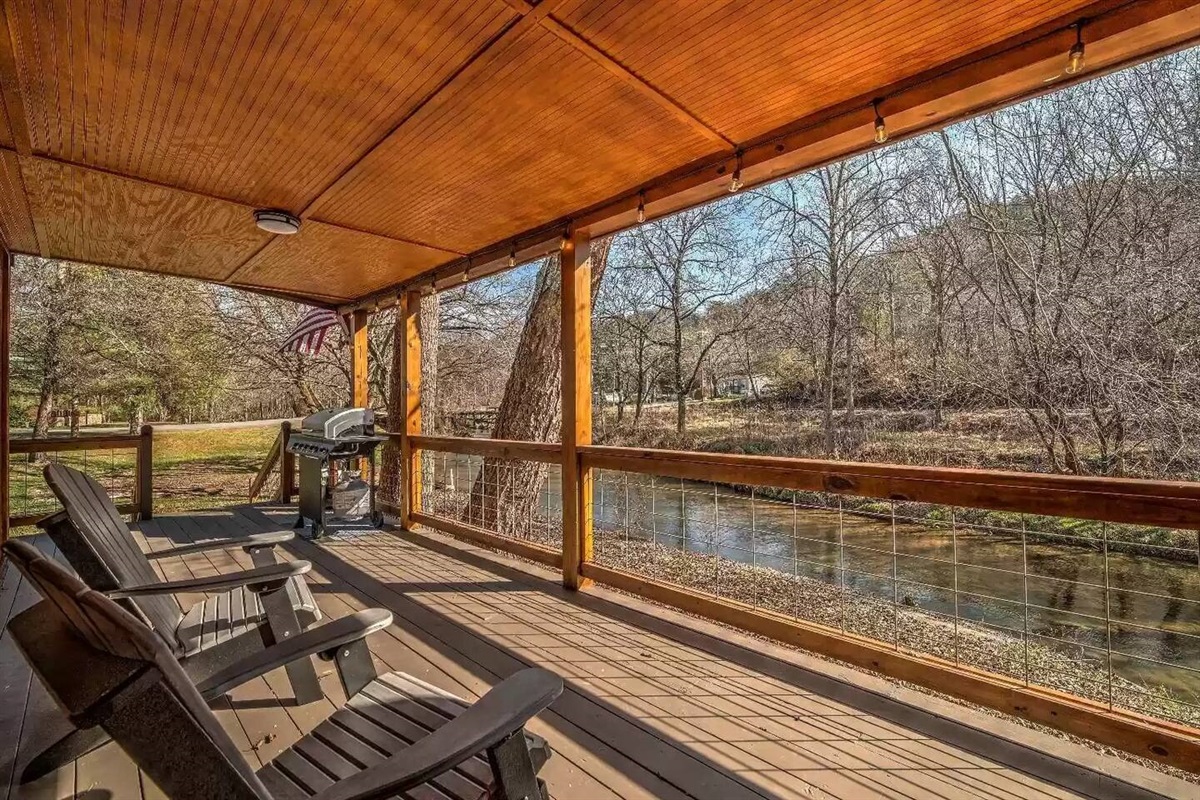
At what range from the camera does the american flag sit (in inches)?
264

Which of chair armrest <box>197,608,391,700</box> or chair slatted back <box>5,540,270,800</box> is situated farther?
chair armrest <box>197,608,391,700</box>

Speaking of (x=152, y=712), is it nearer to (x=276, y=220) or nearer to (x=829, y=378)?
(x=276, y=220)

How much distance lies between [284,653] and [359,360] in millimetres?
5557

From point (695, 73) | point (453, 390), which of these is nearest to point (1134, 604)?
point (695, 73)

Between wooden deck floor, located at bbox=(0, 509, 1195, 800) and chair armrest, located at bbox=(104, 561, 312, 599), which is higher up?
chair armrest, located at bbox=(104, 561, 312, 599)

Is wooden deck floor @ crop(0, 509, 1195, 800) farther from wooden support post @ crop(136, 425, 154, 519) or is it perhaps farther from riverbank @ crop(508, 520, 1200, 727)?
wooden support post @ crop(136, 425, 154, 519)

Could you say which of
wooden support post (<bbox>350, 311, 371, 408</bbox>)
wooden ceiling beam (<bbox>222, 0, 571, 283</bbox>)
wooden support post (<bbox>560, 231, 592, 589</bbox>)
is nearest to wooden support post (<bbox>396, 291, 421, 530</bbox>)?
wooden support post (<bbox>350, 311, 371, 408</bbox>)

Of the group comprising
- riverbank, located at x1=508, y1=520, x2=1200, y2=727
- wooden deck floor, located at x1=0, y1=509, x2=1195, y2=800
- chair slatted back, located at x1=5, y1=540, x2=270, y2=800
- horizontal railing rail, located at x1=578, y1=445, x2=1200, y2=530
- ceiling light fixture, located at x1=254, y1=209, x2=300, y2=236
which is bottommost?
riverbank, located at x1=508, y1=520, x2=1200, y2=727

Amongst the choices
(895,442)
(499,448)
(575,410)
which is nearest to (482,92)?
(575,410)

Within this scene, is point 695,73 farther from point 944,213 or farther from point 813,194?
point 813,194

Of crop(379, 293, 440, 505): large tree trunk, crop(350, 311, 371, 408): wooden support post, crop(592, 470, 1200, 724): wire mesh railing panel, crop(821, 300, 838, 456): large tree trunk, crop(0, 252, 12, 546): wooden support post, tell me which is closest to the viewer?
crop(0, 252, 12, 546): wooden support post

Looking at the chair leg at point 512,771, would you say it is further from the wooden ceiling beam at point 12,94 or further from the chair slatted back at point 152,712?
the wooden ceiling beam at point 12,94

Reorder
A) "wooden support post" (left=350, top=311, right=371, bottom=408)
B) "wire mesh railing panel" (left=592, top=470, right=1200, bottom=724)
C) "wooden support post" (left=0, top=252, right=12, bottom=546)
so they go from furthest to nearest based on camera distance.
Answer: "wooden support post" (left=350, top=311, right=371, bottom=408) < "wire mesh railing panel" (left=592, top=470, right=1200, bottom=724) < "wooden support post" (left=0, top=252, right=12, bottom=546)

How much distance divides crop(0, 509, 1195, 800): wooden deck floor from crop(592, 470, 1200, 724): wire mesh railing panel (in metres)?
0.83
